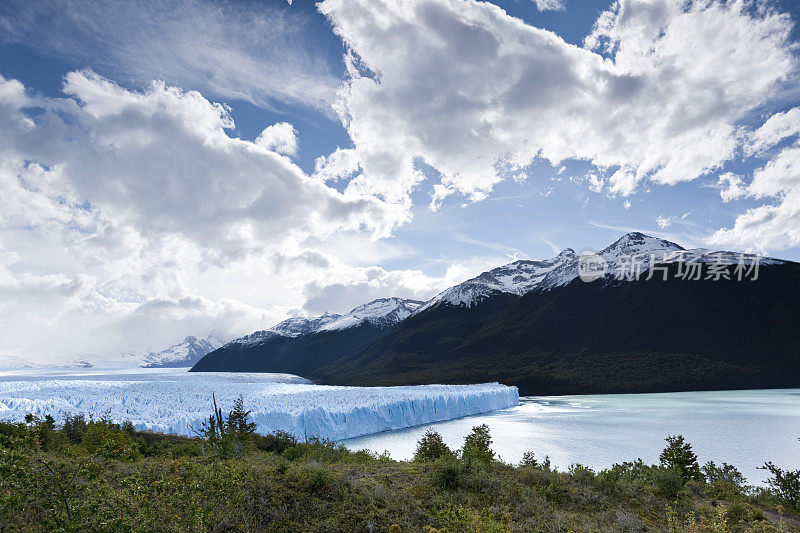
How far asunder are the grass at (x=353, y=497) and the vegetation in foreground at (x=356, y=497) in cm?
3

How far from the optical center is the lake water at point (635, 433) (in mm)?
30516

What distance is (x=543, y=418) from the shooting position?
54.5 m

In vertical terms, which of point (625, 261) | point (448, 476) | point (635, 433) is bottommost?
point (635, 433)

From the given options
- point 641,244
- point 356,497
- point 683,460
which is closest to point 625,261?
point 641,244

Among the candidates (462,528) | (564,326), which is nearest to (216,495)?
(462,528)

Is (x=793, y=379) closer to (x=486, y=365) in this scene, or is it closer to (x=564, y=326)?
(x=564, y=326)

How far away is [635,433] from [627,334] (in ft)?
297

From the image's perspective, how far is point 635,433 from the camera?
132 ft

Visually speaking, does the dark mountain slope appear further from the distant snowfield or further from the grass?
the grass

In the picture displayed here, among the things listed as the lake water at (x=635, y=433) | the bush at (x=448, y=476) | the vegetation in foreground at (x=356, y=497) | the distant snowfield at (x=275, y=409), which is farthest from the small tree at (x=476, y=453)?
the distant snowfield at (x=275, y=409)

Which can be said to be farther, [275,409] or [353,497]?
[275,409]

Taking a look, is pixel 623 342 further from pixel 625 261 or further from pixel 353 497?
pixel 353 497

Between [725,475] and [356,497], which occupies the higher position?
[356,497]

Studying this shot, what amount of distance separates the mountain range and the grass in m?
90.9
